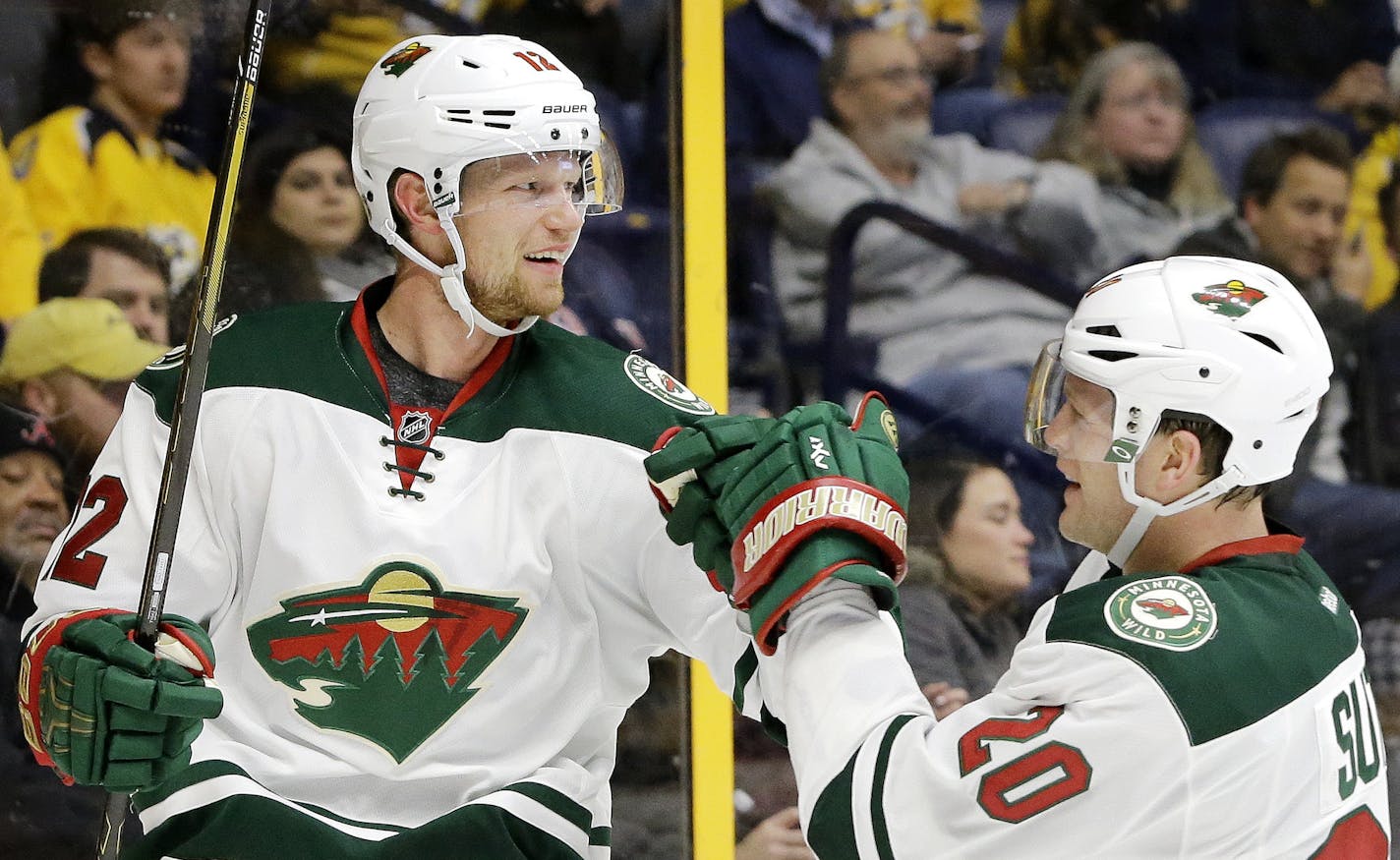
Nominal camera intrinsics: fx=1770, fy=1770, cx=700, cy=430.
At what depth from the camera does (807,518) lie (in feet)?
6.60

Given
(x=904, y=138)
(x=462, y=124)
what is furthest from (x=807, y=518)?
(x=904, y=138)

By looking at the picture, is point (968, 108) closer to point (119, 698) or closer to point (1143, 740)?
point (1143, 740)

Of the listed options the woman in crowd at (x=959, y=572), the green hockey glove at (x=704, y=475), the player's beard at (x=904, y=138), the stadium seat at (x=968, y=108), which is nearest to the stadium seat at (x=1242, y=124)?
the stadium seat at (x=968, y=108)

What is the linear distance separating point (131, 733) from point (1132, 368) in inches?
49.4

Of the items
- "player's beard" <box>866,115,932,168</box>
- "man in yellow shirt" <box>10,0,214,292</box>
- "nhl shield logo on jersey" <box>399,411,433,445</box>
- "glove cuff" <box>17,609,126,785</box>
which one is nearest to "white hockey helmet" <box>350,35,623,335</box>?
"nhl shield logo on jersey" <box>399,411,433,445</box>

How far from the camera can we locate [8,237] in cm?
336

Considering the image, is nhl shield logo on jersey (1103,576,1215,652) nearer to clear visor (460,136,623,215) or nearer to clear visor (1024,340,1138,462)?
clear visor (1024,340,1138,462)

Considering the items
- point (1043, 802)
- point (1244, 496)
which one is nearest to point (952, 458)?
point (1244, 496)

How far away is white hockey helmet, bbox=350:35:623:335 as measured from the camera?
243 centimetres

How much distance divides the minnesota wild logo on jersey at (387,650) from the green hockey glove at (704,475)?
30cm

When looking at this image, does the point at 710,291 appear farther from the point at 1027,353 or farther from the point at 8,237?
the point at 8,237

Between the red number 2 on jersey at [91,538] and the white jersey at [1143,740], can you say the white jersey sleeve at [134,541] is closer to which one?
the red number 2 on jersey at [91,538]

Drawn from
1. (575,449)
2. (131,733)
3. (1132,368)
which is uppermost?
(1132,368)

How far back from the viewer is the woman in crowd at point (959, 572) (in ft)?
12.0
